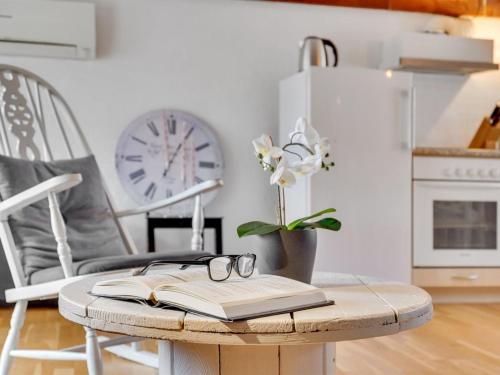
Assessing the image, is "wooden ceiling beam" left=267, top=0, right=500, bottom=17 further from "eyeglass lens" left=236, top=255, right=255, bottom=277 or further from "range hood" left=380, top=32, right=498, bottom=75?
"eyeglass lens" left=236, top=255, right=255, bottom=277

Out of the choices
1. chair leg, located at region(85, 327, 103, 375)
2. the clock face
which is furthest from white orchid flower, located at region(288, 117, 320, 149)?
the clock face

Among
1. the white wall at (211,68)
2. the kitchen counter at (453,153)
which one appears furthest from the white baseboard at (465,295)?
the white wall at (211,68)

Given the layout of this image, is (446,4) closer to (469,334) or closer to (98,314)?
(469,334)

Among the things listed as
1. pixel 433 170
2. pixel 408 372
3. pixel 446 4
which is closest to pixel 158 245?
pixel 433 170

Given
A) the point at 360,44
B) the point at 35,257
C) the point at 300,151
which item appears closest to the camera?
the point at 35,257

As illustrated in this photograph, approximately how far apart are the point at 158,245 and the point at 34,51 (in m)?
1.32

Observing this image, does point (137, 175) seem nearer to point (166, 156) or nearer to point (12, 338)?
point (166, 156)

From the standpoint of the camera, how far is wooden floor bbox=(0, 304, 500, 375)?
246 centimetres

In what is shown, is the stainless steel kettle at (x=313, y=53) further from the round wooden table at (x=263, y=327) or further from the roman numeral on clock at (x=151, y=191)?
the round wooden table at (x=263, y=327)

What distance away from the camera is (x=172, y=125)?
4059mm

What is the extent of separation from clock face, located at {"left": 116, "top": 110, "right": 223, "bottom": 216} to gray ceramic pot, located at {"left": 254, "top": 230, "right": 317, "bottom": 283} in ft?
8.32

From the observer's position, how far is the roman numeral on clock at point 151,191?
3982mm

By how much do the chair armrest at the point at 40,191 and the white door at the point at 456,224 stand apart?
7.67ft

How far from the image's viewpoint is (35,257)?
7.34ft
